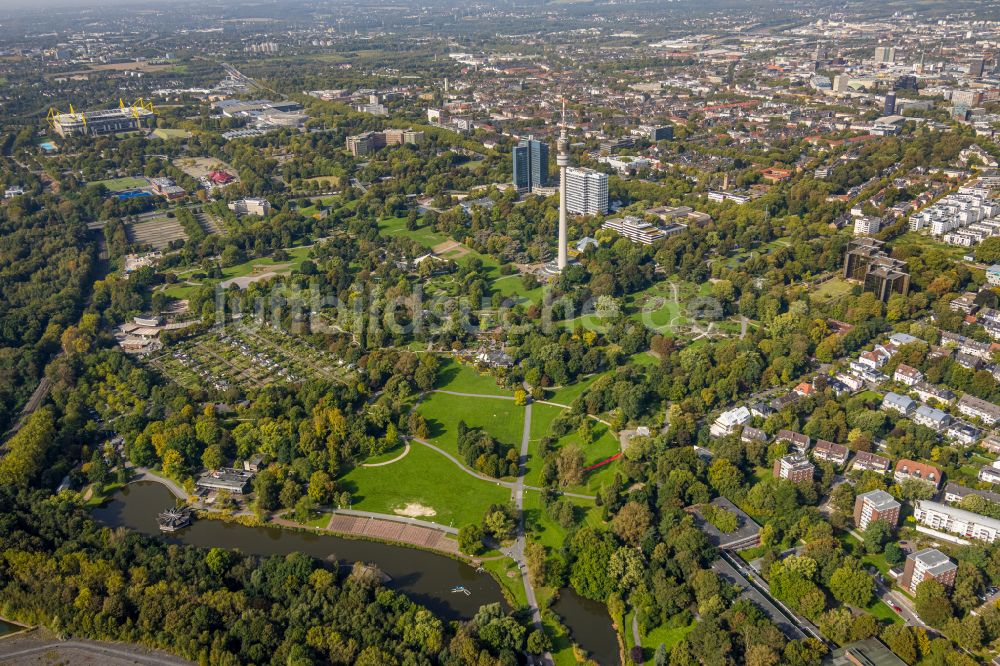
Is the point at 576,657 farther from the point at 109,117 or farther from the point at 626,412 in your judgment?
the point at 109,117

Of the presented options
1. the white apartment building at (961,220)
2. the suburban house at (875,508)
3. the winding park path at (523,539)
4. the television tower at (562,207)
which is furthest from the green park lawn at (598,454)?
the white apartment building at (961,220)

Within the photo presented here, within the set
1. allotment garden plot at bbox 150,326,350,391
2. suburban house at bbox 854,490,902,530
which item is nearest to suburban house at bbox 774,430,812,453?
suburban house at bbox 854,490,902,530

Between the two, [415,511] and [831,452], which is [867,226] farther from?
[415,511]

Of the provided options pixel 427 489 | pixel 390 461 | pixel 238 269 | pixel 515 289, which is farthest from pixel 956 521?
pixel 238 269

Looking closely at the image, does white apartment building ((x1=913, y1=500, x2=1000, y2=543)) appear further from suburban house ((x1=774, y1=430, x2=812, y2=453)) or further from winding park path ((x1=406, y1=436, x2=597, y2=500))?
winding park path ((x1=406, y1=436, x2=597, y2=500))

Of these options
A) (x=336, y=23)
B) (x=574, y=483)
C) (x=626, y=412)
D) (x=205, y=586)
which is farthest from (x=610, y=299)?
(x=336, y=23)

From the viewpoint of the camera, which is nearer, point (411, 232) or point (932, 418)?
point (932, 418)
